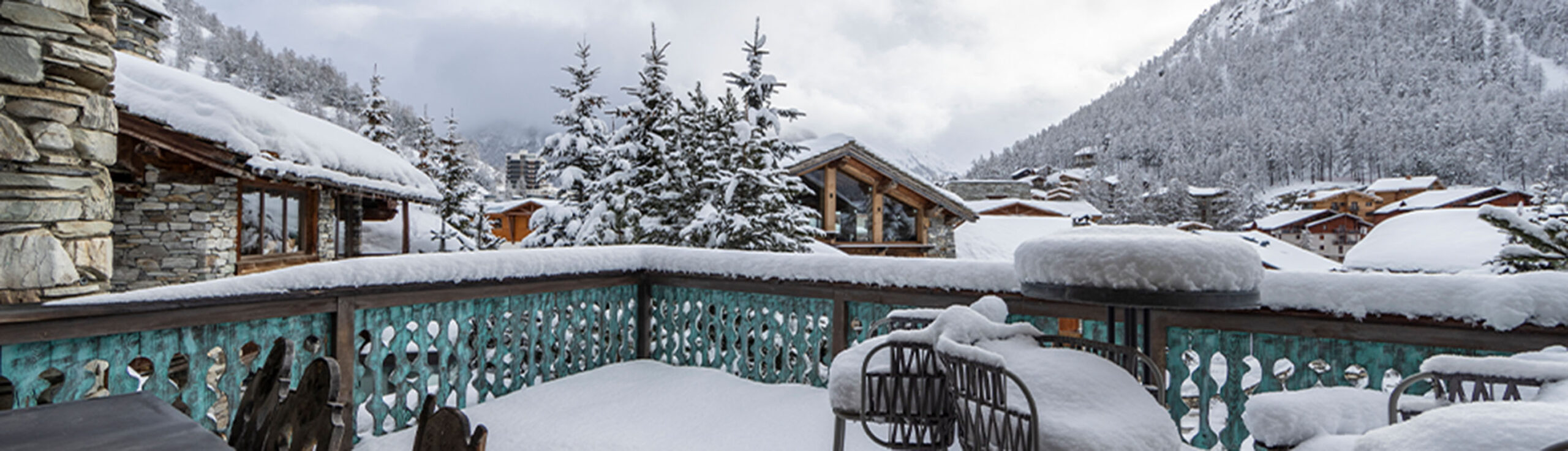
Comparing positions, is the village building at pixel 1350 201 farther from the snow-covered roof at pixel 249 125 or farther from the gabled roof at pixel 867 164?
the snow-covered roof at pixel 249 125

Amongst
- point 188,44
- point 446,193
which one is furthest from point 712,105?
point 188,44

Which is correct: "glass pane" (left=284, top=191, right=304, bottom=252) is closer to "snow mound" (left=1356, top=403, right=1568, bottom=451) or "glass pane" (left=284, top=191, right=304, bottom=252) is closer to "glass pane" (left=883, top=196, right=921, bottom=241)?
A: "glass pane" (left=883, top=196, right=921, bottom=241)

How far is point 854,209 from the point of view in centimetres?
1379

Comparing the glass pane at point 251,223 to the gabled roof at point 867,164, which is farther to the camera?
the gabled roof at point 867,164

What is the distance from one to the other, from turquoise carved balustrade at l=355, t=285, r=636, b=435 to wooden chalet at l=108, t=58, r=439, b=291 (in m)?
5.32

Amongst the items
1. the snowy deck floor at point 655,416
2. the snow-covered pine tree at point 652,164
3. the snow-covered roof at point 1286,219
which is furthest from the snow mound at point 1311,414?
the snow-covered roof at point 1286,219

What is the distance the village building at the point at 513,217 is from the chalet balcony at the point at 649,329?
29232 mm

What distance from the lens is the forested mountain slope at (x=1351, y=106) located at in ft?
209

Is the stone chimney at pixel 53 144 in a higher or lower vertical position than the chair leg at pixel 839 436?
higher

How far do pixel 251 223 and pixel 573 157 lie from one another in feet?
19.1

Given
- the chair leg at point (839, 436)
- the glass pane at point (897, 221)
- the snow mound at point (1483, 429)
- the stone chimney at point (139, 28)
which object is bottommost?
the chair leg at point (839, 436)

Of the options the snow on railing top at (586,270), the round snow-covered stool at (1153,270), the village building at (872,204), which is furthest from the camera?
the village building at (872,204)

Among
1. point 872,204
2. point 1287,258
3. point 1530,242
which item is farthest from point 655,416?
point 1287,258

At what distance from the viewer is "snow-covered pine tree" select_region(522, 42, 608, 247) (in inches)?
509
